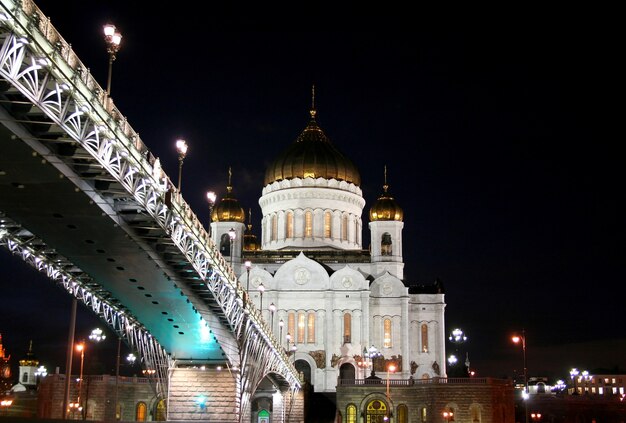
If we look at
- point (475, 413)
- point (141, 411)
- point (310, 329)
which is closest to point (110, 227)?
point (475, 413)

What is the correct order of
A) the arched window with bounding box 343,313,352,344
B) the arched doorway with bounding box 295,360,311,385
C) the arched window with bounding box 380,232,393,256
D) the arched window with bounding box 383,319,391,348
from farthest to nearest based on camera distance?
the arched window with bounding box 380,232,393,256
the arched window with bounding box 383,319,391,348
the arched window with bounding box 343,313,352,344
the arched doorway with bounding box 295,360,311,385

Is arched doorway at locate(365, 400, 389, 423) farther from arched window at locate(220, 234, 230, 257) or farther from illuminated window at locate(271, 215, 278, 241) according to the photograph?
arched window at locate(220, 234, 230, 257)

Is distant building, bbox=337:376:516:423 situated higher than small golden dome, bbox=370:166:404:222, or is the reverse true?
small golden dome, bbox=370:166:404:222

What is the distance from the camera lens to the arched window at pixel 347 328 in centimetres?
7856

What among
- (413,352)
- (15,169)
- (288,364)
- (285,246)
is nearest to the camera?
(15,169)

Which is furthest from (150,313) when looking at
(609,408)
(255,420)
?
(609,408)

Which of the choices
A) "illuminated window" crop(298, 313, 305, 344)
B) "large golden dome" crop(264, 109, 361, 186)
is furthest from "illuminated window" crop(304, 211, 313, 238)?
"illuminated window" crop(298, 313, 305, 344)

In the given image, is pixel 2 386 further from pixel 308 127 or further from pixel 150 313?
pixel 150 313

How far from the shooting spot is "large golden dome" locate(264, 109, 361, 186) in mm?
88000

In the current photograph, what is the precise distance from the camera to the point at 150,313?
134 feet

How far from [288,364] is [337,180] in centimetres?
3067

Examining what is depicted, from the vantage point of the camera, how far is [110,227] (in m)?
28.2

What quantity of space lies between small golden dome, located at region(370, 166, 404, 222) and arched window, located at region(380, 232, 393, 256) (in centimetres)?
176

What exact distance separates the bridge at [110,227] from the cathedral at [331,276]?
26.1 meters
